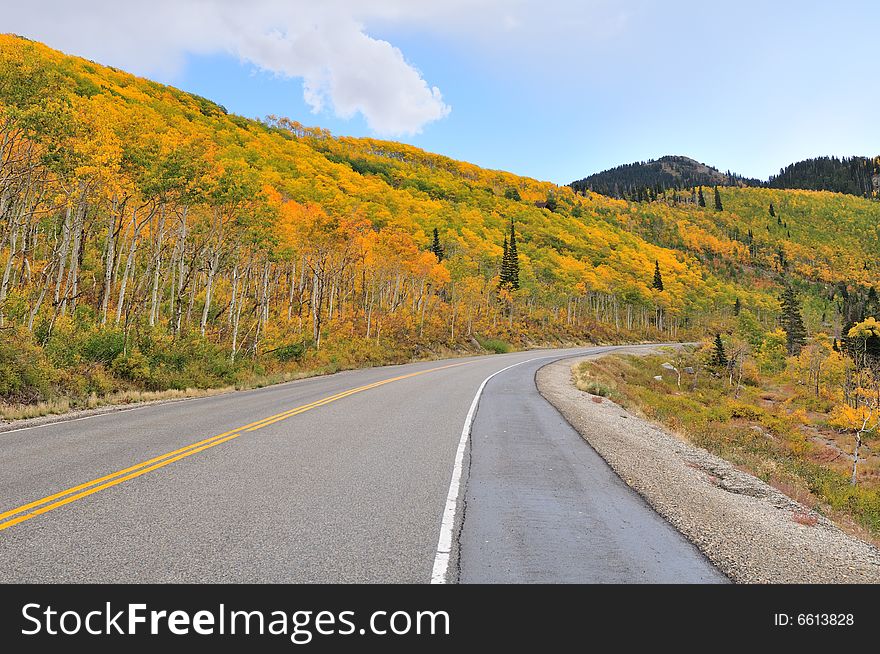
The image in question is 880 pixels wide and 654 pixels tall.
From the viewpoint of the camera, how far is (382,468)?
6816mm

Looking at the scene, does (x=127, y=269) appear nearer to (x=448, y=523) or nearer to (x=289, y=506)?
(x=289, y=506)

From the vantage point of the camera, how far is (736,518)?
5.67 m

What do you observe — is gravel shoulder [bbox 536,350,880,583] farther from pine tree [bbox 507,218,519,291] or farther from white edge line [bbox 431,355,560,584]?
pine tree [bbox 507,218,519,291]

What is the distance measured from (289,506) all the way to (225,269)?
28614 mm

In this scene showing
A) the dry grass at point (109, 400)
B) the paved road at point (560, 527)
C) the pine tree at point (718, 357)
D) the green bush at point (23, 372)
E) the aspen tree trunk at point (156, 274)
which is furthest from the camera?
the pine tree at point (718, 357)

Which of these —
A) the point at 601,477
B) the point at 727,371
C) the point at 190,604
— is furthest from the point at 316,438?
the point at 727,371

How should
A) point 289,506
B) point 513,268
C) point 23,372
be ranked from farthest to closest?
1. point 513,268
2. point 23,372
3. point 289,506

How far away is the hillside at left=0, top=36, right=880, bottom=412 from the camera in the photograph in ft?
49.2

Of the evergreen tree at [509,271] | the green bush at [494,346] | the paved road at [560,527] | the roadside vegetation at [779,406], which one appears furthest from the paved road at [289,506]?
the evergreen tree at [509,271]

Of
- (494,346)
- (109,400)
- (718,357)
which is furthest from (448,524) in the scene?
(718,357)

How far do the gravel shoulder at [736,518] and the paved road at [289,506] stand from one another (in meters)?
0.36

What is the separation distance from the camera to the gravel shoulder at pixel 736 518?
429cm

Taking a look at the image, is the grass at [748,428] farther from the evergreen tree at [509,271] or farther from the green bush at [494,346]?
the evergreen tree at [509,271]

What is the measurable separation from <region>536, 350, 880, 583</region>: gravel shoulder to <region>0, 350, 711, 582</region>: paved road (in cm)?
36
